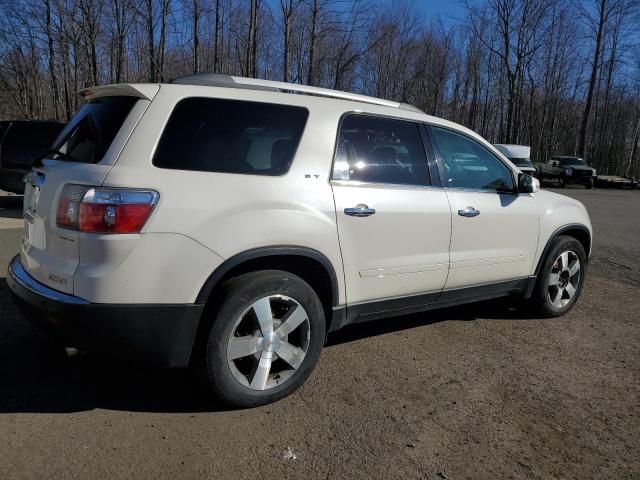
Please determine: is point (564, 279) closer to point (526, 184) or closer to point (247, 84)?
point (526, 184)

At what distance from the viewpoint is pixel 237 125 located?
3.11 m

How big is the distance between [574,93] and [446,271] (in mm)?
52725

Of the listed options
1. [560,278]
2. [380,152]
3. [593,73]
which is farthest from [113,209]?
[593,73]

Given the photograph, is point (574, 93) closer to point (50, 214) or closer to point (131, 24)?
point (131, 24)

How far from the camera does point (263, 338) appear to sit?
3115 mm

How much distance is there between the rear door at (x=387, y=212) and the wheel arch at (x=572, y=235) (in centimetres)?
136

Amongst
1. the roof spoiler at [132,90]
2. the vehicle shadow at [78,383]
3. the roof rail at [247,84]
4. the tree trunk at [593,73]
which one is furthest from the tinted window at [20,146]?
the tree trunk at [593,73]

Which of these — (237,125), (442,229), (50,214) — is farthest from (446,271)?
(50,214)

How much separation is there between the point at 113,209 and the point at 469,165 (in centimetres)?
287

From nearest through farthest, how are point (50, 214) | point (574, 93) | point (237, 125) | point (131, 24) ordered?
point (50, 214), point (237, 125), point (131, 24), point (574, 93)

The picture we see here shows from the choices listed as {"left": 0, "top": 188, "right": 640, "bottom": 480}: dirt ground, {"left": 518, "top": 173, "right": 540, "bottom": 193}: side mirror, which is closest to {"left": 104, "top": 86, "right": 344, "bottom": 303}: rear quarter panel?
{"left": 0, "top": 188, "right": 640, "bottom": 480}: dirt ground

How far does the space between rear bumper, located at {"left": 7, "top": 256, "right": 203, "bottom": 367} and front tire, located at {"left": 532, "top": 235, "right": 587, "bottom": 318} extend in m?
3.40

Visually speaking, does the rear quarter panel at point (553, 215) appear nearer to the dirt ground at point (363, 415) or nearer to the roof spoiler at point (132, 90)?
the dirt ground at point (363, 415)

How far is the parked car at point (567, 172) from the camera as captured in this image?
31.4 metres
